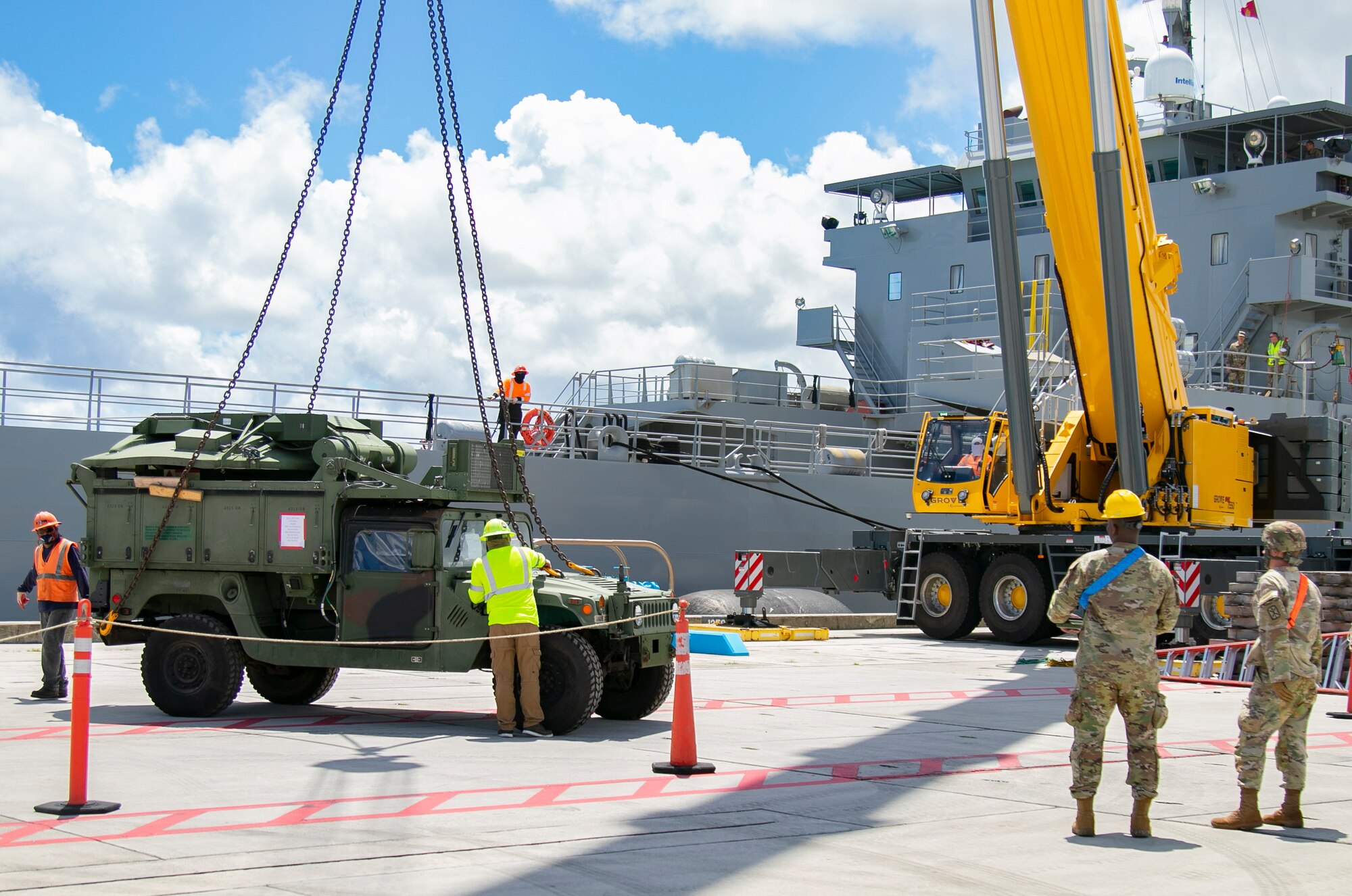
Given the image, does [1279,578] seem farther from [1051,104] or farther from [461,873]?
[1051,104]

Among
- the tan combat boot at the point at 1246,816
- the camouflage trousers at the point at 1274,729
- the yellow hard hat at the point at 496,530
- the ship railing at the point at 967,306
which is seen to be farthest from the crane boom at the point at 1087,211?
the ship railing at the point at 967,306

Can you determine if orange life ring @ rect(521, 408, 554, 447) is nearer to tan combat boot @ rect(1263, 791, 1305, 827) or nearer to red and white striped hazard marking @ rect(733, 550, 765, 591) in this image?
red and white striped hazard marking @ rect(733, 550, 765, 591)

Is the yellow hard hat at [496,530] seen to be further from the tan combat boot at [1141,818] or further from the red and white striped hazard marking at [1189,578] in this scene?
the red and white striped hazard marking at [1189,578]

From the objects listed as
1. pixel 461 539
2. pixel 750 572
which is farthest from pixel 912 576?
pixel 461 539

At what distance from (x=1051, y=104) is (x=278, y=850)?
11.7 meters

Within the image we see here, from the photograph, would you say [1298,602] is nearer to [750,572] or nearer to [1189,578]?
[1189,578]

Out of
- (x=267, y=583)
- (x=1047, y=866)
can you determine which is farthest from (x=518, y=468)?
(x=1047, y=866)

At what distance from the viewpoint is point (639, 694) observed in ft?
37.7

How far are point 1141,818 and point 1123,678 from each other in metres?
0.72

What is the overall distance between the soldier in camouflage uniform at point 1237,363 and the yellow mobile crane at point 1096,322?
12.5m

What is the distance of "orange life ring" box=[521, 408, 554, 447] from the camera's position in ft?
82.7

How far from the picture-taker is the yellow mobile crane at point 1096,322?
14.8 m

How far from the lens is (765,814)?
754 centimetres

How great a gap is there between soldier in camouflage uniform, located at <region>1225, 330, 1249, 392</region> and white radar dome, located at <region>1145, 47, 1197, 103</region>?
6231 mm
